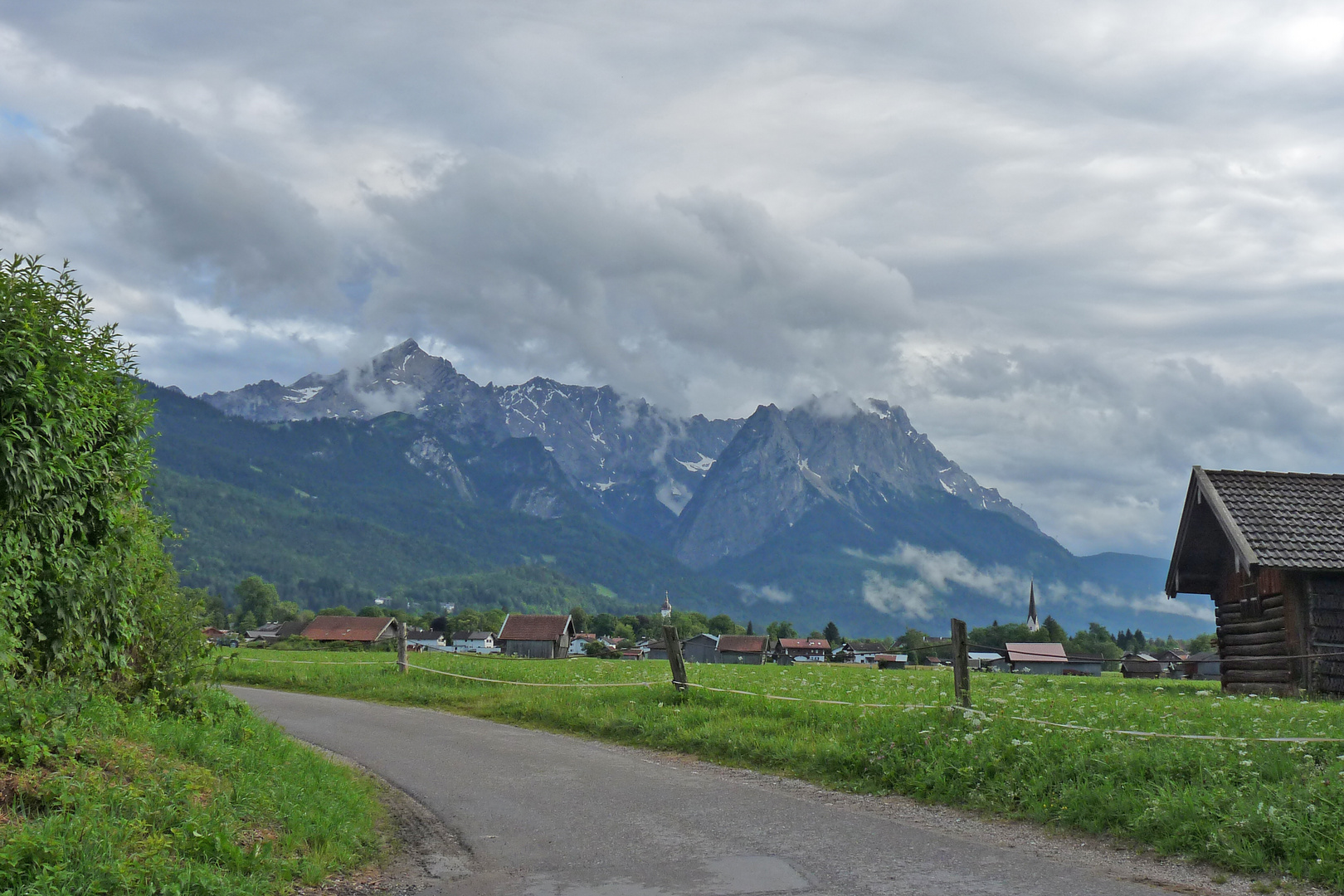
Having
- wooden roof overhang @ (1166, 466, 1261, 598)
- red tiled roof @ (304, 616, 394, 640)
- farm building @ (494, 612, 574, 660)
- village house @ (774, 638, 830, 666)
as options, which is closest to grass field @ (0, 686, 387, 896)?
wooden roof overhang @ (1166, 466, 1261, 598)

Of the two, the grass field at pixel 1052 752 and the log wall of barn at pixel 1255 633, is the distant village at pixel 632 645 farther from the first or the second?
the grass field at pixel 1052 752

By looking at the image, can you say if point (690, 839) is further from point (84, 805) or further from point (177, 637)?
point (177, 637)

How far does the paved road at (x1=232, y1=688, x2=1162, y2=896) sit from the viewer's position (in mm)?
8242

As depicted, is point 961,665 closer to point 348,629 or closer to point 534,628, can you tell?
point 348,629

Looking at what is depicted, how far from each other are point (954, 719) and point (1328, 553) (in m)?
15.2

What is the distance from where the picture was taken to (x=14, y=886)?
20.7 feet

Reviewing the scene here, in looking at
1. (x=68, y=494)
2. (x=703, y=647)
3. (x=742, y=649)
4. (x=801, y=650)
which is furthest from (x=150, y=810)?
(x=801, y=650)

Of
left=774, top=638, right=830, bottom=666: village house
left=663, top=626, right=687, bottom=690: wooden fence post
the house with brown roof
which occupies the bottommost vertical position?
left=774, top=638, right=830, bottom=666: village house

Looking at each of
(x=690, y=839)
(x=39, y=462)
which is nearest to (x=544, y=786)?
(x=690, y=839)

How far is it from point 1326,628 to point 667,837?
2043cm

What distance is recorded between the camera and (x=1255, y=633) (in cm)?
2603

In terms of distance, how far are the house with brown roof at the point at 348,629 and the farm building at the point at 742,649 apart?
Result: 55.7 metres

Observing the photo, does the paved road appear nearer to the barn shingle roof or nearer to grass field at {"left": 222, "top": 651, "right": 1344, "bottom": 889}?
grass field at {"left": 222, "top": 651, "right": 1344, "bottom": 889}

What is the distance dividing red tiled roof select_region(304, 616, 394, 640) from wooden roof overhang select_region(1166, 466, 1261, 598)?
109 m
